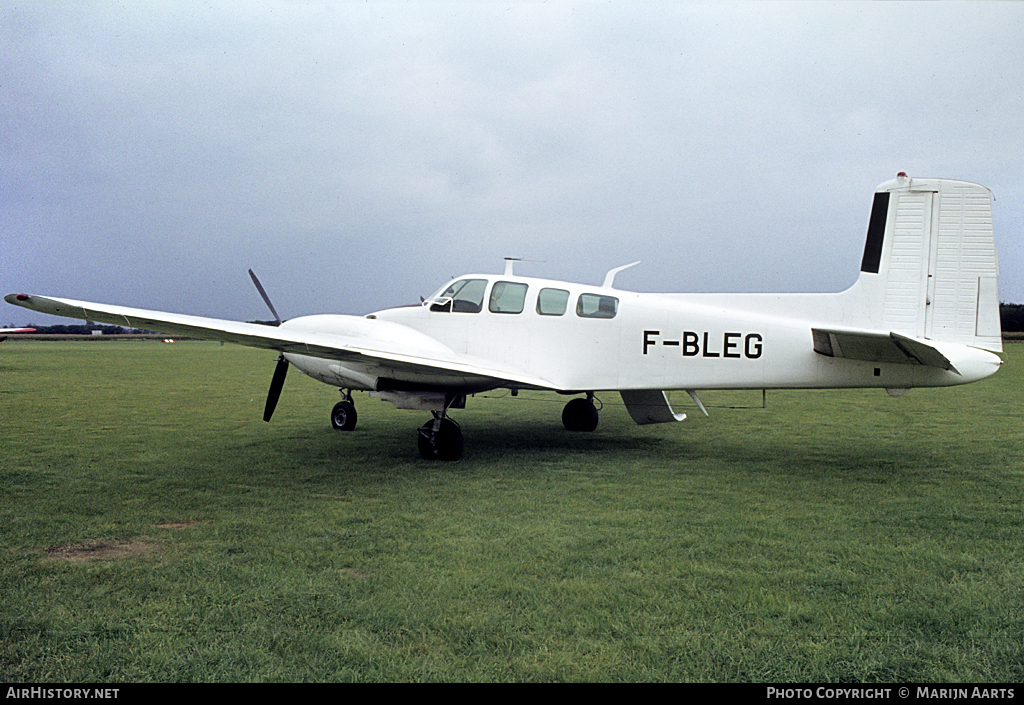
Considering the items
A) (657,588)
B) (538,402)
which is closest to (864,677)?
(657,588)

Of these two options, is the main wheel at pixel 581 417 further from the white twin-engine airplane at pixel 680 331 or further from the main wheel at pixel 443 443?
the main wheel at pixel 443 443

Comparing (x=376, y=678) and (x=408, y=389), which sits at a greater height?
(x=408, y=389)

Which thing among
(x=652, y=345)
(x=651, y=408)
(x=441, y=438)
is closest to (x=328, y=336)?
(x=441, y=438)

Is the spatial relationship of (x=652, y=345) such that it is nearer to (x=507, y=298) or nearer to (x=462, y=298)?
(x=507, y=298)

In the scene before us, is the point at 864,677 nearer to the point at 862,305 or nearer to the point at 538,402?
the point at 862,305

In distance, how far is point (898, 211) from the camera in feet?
27.1

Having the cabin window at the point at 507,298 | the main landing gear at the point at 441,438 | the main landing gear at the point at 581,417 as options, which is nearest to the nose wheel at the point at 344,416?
the main landing gear at the point at 441,438

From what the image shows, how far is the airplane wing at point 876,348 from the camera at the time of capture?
7238mm

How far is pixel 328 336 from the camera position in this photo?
9.33 m

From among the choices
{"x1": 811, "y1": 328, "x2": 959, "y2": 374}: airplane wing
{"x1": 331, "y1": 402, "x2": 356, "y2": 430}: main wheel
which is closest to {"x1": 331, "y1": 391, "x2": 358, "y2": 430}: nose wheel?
{"x1": 331, "y1": 402, "x2": 356, "y2": 430}: main wheel

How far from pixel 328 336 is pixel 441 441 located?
7.16 feet

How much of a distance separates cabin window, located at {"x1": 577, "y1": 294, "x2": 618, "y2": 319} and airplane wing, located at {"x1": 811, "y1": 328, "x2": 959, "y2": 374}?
2.53 m

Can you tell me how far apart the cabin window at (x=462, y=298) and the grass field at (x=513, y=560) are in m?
2.10
